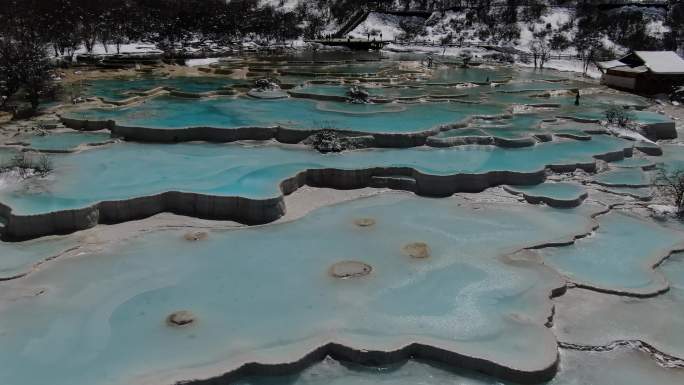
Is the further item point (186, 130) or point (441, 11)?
point (441, 11)

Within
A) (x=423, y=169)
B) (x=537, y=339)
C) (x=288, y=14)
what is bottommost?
(x=537, y=339)

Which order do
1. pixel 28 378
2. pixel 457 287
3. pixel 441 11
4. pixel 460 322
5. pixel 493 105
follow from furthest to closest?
pixel 441 11 → pixel 493 105 → pixel 457 287 → pixel 460 322 → pixel 28 378

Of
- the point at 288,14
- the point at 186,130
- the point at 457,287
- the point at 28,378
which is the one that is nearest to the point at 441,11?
the point at 288,14

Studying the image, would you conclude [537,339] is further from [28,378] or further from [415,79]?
[415,79]

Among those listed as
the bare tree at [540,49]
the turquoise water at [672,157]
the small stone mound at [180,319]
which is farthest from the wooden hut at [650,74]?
the small stone mound at [180,319]

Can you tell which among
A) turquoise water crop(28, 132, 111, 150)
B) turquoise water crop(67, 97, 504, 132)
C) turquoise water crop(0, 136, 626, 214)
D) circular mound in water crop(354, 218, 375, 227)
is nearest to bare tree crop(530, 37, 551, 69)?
turquoise water crop(67, 97, 504, 132)

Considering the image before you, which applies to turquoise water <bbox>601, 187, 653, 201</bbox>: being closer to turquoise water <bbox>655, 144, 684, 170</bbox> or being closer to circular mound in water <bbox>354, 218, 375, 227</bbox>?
turquoise water <bbox>655, 144, 684, 170</bbox>

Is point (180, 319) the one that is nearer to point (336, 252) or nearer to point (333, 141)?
point (336, 252)
